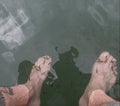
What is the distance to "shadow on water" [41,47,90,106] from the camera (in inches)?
139

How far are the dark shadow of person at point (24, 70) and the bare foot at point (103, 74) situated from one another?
1.86 ft

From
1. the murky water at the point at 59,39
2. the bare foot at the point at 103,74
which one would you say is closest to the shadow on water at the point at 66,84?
the murky water at the point at 59,39

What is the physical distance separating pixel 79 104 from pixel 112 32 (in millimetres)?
790

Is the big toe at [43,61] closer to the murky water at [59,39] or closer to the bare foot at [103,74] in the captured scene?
the murky water at [59,39]

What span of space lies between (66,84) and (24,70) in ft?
1.38

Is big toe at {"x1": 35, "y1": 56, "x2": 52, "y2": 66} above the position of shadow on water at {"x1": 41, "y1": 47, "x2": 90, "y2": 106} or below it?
above

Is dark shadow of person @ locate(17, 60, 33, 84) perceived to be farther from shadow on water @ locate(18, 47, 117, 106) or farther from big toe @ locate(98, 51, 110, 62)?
big toe @ locate(98, 51, 110, 62)

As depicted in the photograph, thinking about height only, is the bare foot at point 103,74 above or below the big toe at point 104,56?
below

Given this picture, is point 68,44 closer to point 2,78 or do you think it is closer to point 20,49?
point 20,49

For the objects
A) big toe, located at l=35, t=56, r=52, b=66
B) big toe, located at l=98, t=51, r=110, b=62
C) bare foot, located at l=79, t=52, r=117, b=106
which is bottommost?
bare foot, located at l=79, t=52, r=117, b=106

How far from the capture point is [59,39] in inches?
145

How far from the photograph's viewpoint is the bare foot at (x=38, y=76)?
3425mm

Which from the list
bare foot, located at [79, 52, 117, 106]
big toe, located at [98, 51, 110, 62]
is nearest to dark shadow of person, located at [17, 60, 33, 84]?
bare foot, located at [79, 52, 117, 106]

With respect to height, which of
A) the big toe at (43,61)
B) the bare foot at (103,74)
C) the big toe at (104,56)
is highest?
the big toe at (43,61)
